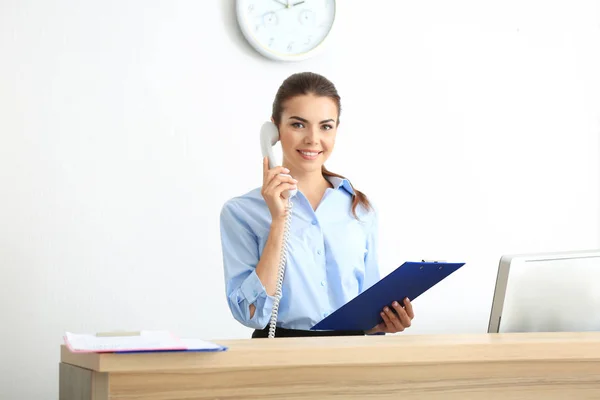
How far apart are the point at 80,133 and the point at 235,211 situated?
3.73 feet

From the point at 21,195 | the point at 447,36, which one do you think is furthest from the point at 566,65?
the point at 21,195

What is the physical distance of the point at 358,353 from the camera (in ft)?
4.80

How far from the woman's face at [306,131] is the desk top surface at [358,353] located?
71 centimetres

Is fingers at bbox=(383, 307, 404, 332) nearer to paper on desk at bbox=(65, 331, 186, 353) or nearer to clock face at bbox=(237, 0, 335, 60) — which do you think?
paper on desk at bbox=(65, 331, 186, 353)

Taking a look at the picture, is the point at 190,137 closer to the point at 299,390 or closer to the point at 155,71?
the point at 155,71

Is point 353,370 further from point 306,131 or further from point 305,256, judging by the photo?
point 306,131

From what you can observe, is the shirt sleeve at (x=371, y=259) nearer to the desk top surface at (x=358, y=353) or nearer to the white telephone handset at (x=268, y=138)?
the white telephone handset at (x=268, y=138)

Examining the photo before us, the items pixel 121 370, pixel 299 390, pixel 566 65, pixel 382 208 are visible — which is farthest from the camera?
pixel 566 65

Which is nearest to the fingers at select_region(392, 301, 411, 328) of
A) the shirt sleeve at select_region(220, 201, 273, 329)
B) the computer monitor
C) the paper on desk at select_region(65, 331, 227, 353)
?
the computer monitor

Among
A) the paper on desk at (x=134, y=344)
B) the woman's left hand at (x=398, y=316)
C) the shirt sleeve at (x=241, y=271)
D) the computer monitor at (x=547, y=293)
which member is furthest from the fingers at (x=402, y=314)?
the paper on desk at (x=134, y=344)

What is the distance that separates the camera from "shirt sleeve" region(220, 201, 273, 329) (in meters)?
2.07

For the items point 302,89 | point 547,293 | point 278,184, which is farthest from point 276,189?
point 547,293

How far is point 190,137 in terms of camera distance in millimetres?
3285

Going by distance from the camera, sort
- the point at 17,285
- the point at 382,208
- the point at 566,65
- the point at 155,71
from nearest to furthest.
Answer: the point at 17,285 < the point at 155,71 < the point at 382,208 < the point at 566,65
